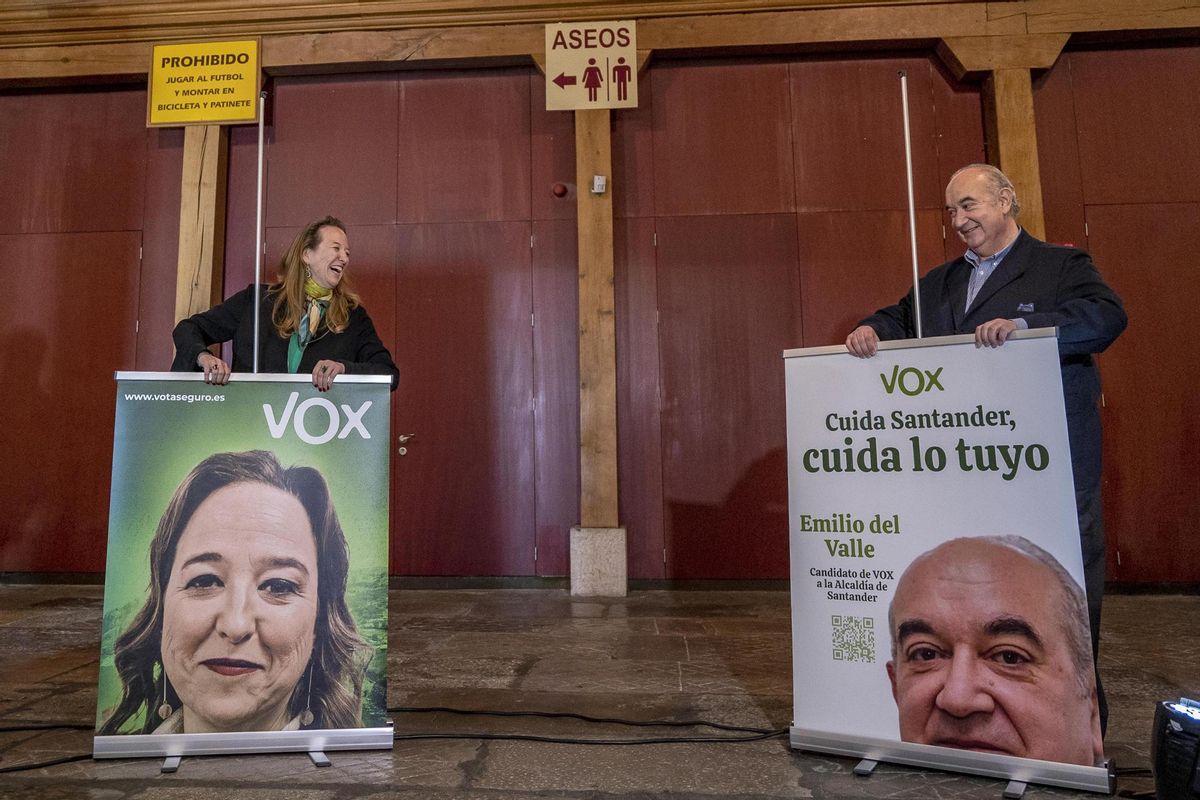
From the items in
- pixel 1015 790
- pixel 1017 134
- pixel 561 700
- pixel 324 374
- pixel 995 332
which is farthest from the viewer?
pixel 1017 134

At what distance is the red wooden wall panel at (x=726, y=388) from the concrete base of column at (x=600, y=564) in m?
0.38

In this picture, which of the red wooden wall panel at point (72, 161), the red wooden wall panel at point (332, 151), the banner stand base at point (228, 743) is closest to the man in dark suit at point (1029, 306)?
the banner stand base at point (228, 743)

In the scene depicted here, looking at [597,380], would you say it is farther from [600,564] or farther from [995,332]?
[995,332]

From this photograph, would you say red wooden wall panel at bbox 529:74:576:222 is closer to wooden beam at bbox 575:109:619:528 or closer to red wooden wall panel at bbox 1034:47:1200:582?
wooden beam at bbox 575:109:619:528

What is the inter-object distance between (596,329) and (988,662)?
10.6 ft

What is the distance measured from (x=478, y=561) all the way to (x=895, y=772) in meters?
3.27

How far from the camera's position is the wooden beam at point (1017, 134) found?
4.46 meters

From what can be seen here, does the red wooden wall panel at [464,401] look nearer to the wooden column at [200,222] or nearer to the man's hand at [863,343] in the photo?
the wooden column at [200,222]

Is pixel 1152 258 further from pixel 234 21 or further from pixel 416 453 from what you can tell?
pixel 234 21

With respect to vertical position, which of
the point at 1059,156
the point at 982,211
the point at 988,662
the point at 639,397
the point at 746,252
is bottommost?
the point at 988,662

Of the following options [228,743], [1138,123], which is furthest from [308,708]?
[1138,123]

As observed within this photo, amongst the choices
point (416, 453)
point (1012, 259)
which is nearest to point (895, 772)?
point (1012, 259)

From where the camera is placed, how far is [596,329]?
15.0ft

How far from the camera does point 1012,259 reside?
1.95 metres
